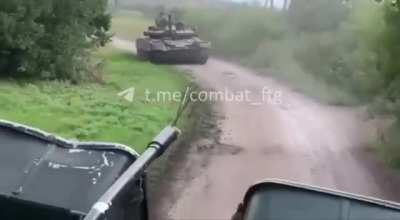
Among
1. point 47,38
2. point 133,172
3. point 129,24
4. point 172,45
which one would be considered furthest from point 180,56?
point 133,172

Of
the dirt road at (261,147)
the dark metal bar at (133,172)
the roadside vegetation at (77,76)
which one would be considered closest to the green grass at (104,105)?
the roadside vegetation at (77,76)

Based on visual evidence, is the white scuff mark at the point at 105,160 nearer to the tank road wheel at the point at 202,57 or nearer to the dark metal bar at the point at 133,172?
the dark metal bar at the point at 133,172

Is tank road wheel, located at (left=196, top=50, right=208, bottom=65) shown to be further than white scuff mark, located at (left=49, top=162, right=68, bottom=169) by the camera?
Yes

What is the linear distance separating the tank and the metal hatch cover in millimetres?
1738

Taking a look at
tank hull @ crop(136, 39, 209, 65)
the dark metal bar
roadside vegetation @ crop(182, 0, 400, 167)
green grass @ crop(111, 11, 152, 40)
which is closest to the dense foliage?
green grass @ crop(111, 11, 152, 40)

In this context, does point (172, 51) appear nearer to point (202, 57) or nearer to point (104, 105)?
point (202, 57)

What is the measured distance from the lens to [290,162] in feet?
8.19

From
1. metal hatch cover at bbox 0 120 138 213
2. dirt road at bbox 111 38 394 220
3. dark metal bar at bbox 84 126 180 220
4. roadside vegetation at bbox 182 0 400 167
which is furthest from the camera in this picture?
roadside vegetation at bbox 182 0 400 167

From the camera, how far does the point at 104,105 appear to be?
2.66 metres

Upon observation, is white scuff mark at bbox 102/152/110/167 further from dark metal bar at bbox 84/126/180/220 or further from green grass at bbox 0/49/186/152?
green grass at bbox 0/49/186/152

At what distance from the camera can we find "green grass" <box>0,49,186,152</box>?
7.89ft

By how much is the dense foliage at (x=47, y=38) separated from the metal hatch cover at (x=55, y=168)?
2.06 m

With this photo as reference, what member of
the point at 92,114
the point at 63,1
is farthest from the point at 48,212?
the point at 63,1

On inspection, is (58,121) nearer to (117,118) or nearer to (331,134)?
(117,118)
